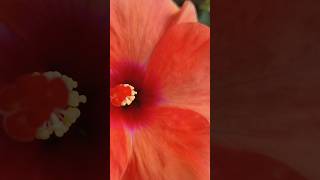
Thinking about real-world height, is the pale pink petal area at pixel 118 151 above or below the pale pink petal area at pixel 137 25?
below

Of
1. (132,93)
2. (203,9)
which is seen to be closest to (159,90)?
(132,93)

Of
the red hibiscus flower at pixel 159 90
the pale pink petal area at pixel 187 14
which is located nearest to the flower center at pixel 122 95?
the red hibiscus flower at pixel 159 90

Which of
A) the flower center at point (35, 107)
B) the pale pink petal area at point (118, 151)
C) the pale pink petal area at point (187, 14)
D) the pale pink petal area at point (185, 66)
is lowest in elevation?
the pale pink petal area at point (118, 151)
